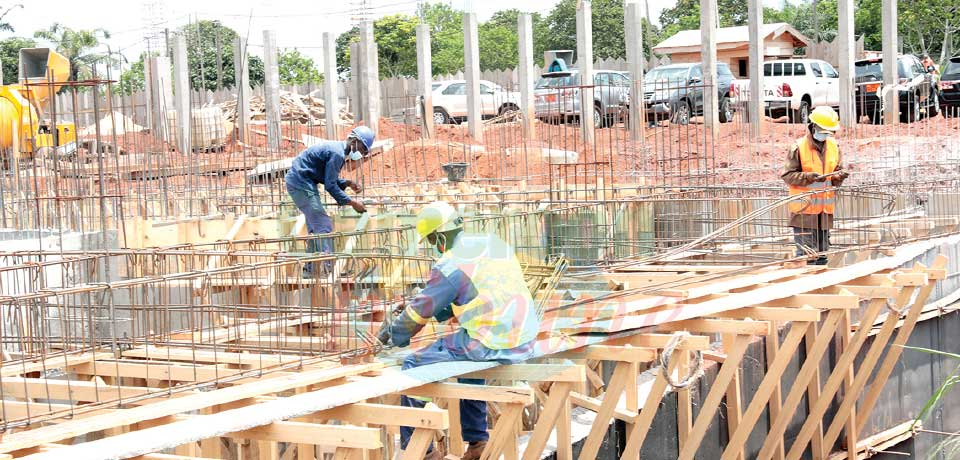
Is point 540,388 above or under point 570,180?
under

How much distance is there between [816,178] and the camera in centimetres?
1021

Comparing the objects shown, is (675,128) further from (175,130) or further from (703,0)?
(175,130)

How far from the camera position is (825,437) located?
33.9 feet

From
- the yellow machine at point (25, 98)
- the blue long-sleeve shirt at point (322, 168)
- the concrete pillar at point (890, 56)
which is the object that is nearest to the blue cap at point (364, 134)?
the blue long-sleeve shirt at point (322, 168)

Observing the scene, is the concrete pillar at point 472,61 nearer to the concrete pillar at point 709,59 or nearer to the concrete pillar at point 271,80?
the concrete pillar at point 271,80

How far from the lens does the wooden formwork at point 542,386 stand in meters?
5.41

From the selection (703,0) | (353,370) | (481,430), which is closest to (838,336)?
(481,430)

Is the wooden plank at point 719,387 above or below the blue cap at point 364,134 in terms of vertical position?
below

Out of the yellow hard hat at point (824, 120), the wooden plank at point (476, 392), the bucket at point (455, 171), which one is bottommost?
the wooden plank at point (476, 392)

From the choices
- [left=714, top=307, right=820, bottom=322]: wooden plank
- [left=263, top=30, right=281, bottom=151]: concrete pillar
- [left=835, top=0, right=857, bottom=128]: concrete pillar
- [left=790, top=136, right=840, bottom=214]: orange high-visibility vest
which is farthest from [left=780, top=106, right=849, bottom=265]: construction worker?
[left=263, top=30, right=281, bottom=151]: concrete pillar

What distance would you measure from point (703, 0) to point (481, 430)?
13.8 meters

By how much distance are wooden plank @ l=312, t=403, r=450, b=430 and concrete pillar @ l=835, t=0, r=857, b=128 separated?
1591 centimetres

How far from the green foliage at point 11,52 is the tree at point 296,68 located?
1044 centimetres

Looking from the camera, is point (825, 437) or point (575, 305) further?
point (825, 437)
